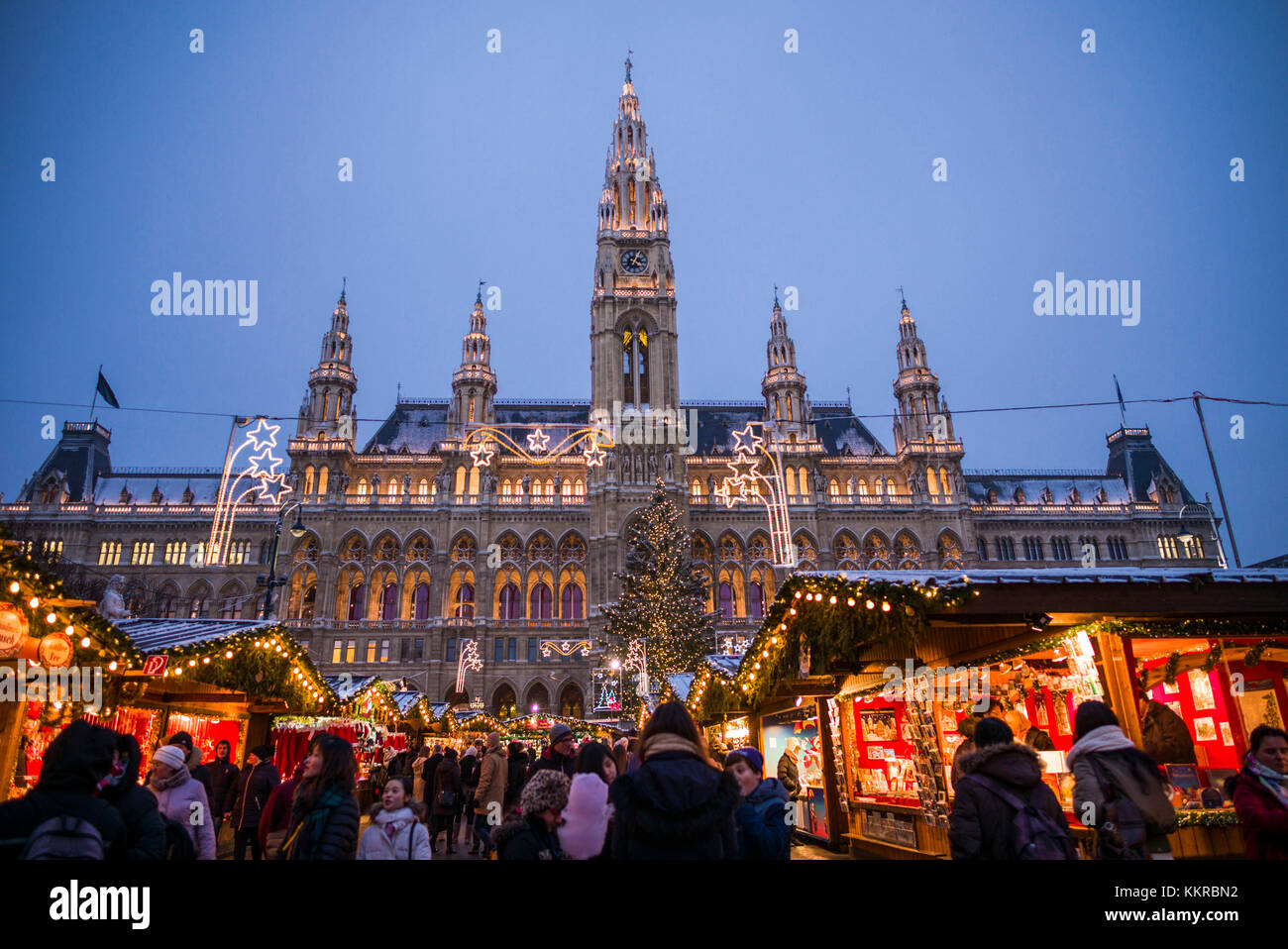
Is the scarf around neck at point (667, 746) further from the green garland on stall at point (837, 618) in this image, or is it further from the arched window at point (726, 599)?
the arched window at point (726, 599)

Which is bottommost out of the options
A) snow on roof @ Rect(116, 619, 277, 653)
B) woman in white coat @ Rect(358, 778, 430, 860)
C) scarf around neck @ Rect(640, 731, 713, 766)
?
woman in white coat @ Rect(358, 778, 430, 860)

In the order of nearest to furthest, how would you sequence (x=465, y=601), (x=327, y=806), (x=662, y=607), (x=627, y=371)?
(x=327, y=806) < (x=662, y=607) < (x=465, y=601) < (x=627, y=371)

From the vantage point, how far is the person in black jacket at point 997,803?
11.2 feet

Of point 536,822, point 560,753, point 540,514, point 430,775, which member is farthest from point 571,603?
point 536,822

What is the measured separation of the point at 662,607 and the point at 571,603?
1574cm

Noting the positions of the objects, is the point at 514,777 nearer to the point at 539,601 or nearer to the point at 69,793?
the point at 69,793

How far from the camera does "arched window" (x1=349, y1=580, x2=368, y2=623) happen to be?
1529 inches

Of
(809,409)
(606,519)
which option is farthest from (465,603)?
(809,409)

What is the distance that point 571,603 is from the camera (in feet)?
132

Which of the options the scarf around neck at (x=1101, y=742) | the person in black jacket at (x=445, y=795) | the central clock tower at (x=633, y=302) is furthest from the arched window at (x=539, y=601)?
the scarf around neck at (x=1101, y=742)

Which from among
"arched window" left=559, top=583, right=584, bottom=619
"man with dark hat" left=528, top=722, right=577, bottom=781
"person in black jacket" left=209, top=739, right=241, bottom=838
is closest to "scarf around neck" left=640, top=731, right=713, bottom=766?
"man with dark hat" left=528, top=722, right=577, bottom=781

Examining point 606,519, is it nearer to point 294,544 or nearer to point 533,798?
point 294,544

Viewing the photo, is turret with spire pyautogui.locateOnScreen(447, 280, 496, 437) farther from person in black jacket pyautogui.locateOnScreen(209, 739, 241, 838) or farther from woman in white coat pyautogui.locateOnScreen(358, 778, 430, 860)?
woman in white coat pyautogui.locateOnScreen(358, 778, 430, 860)

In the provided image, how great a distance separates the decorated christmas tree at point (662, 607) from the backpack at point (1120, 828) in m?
20.3
